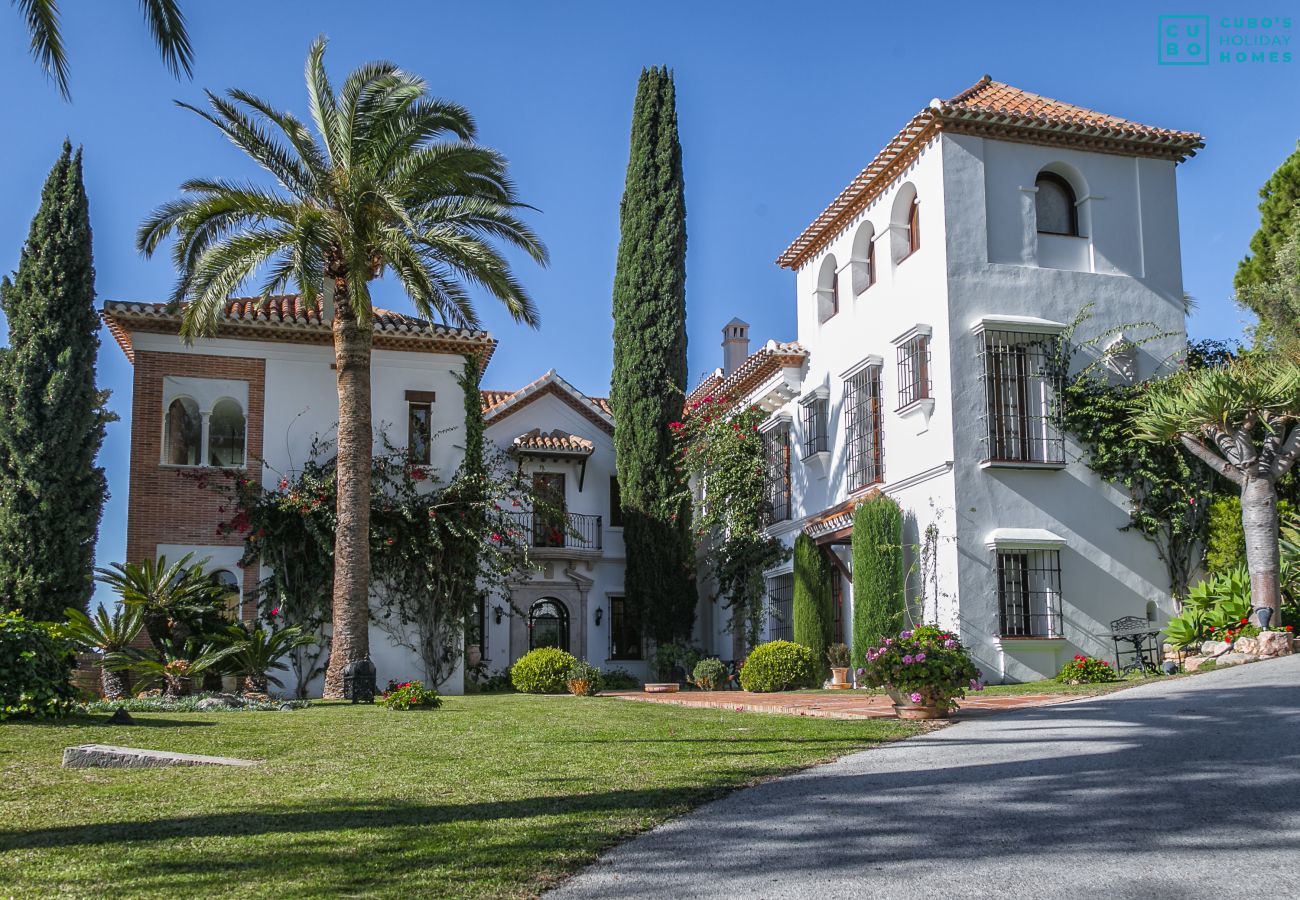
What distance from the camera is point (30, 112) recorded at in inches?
350

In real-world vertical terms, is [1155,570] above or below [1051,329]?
below

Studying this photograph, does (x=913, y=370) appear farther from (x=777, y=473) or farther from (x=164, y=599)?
(x=164, y=599)

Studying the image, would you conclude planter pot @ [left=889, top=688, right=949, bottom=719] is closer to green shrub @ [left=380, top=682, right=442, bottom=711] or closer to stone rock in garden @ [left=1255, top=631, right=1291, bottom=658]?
stone rock in garden @ [left=1255, top=631, right=1291, bottom=658]

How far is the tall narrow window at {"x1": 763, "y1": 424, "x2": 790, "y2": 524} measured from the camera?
77.2ft

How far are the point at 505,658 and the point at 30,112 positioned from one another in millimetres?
20097

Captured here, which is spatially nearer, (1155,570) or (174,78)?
(174,78)

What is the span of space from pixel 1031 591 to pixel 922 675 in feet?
23.3

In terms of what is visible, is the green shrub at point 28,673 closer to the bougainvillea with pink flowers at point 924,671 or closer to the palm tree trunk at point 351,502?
the palm tree trunk at point 351,502

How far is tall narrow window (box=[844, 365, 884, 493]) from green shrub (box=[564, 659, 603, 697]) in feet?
17.9

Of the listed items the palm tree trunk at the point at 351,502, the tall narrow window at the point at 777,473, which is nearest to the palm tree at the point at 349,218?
the palm tree trunk at the point at 351,502

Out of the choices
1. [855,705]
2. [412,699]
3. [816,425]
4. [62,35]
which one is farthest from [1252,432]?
[62,35]

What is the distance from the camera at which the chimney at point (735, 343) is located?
31.7 meters

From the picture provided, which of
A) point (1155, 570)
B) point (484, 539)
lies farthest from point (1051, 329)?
point (484, 539)

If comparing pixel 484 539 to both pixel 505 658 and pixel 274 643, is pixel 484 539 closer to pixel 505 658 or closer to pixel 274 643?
pixel 274 643
